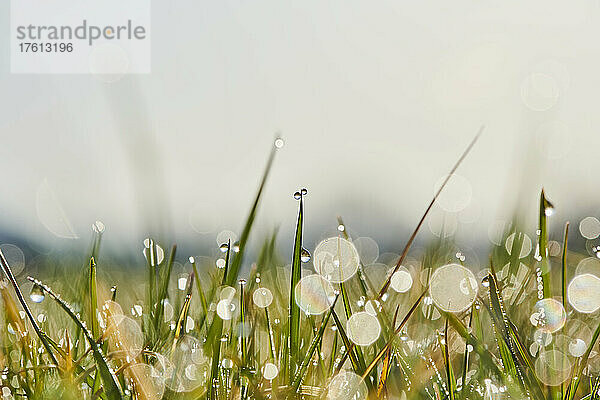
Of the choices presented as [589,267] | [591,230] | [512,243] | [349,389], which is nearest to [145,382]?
[349,389]

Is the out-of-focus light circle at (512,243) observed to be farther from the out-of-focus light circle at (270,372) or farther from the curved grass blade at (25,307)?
the curved grass blade at (25,307)

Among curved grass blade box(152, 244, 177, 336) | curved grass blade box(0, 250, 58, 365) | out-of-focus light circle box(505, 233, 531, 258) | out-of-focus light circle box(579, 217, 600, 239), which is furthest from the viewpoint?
out-of-focus light circle box(579, 217, 600, 239)

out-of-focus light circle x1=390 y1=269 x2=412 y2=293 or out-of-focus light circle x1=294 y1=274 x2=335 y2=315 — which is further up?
out-of-focus light circle x1=294 y1=274 x2=335 y2=315

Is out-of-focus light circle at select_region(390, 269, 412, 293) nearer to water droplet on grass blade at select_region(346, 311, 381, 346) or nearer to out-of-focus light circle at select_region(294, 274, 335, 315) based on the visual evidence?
out-of-focus light circle at select_region(294, 274, 335, 315)

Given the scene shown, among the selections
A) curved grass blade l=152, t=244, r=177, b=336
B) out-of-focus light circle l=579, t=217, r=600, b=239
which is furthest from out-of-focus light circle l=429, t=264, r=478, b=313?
out-of-focus light circle l=579, t=217, r=600, b=239

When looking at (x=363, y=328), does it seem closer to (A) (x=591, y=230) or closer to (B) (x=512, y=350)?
(B) (x=512, y=350)

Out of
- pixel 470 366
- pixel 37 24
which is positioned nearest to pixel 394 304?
pixel 470 366

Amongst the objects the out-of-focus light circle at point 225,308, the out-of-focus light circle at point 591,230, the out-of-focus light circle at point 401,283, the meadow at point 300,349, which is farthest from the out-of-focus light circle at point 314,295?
the out-of-focus light circle at point 591,230

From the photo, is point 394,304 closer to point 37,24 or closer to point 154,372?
point 154,372

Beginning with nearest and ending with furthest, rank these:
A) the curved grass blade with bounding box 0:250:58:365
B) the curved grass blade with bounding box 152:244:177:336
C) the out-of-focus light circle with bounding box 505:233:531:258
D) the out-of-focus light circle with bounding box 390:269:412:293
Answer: the curved grass blade with bounding box 0:250:58:365, the curved grass blade with bounding box 152:244:177:336, the out-of-focus light circle with bounding box 505:233:531:258, the out-of-focus light circle with bounding box 390:269:412:293

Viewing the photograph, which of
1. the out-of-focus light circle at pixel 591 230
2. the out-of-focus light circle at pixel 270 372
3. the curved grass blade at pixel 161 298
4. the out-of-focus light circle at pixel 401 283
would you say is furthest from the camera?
the out-of-focus light circle at pixel 591 230

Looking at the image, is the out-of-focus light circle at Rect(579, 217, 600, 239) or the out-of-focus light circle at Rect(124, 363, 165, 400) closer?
the out-of-focus light circle at Rect(124, 363, 165, 400)
